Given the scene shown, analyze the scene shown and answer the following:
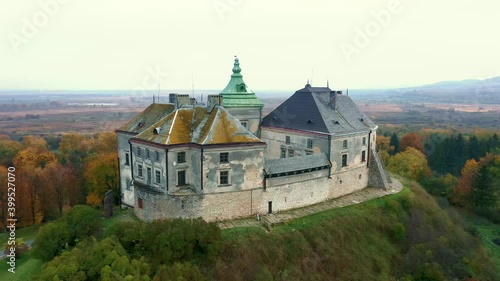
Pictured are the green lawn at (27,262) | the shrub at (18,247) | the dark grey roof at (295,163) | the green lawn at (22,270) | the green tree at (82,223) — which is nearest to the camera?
the green tree at (82,223)

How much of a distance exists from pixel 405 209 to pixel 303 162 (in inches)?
523

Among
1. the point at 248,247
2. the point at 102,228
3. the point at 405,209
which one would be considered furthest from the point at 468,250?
the point at 102,228

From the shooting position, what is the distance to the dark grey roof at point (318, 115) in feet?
136

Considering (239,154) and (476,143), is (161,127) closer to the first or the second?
(239,154)

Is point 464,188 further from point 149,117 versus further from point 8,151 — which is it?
point 8,151

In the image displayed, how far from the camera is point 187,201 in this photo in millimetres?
32375

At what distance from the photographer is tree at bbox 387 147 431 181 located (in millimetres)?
61219

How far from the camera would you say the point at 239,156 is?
33.4 metres

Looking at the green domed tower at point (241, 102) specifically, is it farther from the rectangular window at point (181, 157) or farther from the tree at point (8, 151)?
the tree at point (8, 151)

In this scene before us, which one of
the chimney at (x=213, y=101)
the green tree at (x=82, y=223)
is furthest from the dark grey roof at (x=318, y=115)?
the green tree at (x=82, y=223)

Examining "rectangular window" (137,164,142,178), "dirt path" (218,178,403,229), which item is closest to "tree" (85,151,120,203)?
"rectangular window" (137,164,142,178)

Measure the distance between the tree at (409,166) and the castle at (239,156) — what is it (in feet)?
57.2

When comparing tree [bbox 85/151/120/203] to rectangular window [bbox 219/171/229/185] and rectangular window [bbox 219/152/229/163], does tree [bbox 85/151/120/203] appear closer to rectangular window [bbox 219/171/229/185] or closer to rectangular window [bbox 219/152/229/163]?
rectangular window [bbox 219/171/229/185]

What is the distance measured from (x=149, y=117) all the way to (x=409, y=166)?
42241mm
